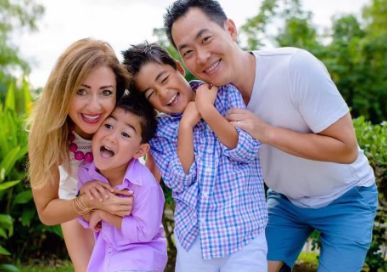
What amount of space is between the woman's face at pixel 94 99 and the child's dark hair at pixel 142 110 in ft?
0.19

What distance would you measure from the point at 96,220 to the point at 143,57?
832mm

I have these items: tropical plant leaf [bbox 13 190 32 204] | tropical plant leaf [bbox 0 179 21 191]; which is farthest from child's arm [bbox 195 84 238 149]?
tropical plant leaf [bbox 13 190 32 204]

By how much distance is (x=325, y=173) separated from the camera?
333 centimetres

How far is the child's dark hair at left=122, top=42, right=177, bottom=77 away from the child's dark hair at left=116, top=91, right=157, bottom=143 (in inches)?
4.6

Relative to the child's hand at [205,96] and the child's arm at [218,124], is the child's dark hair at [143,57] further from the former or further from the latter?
the child's arm at [218,124]

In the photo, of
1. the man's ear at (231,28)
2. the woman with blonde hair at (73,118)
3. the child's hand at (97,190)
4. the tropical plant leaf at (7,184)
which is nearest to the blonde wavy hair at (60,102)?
the woman with blonde hair at (73,118)

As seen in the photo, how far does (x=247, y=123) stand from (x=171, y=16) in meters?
0.66

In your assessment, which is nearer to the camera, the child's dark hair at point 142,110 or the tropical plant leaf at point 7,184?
the child's dark hair at point 142,110

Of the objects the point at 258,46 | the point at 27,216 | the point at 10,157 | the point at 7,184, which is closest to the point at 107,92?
the point at 7,184

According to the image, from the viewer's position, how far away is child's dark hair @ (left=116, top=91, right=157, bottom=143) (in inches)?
124

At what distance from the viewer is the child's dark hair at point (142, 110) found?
3.15m

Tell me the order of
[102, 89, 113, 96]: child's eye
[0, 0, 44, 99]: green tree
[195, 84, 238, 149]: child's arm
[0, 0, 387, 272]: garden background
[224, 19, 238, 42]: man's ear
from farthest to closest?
[0, 0, 44, 99]: green tree < [0, 0, 387, 272]: garden background < [224, 19, 238, 42]: man's ear < [102, 89, 113, 96]: child's eye < [195, 84, 238, 149]: child's arm

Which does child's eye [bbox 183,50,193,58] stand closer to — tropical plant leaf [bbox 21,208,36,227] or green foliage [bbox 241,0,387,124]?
tropical plant leaf [bbox 21,208,36,227]

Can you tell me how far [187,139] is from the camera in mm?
3010
